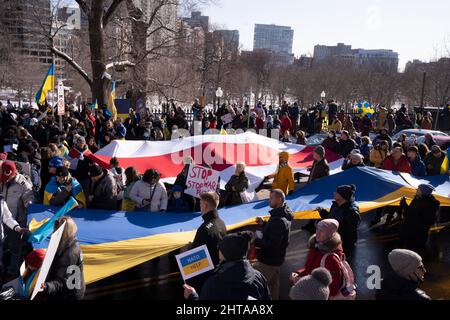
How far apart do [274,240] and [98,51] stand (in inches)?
621

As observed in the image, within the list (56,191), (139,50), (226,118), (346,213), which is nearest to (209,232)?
(346,213)

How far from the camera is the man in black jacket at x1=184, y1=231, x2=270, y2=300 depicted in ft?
11.1

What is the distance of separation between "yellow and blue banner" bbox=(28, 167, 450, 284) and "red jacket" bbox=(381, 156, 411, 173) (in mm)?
330

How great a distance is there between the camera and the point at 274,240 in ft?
16.2

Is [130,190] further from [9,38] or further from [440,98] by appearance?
[440,98]

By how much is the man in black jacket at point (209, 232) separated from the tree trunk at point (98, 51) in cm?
1503

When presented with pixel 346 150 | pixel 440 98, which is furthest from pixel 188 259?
pixel 440 98

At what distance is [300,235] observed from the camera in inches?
331

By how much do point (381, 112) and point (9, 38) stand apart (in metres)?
25.8

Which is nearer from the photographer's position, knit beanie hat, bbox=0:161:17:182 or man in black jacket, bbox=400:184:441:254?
knit beanie hat, bbox=0:161:17:182

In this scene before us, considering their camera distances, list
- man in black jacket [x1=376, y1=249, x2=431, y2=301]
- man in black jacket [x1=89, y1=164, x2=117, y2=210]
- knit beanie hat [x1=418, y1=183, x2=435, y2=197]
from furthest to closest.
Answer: man in black jacket [x1=89, y1=164, x2=117, y2=210], knit beanie hat [x1=418, y1=183, x2=435, y2=197], man in black jacket [x1=376, y1=249, x2=431, y2=301]

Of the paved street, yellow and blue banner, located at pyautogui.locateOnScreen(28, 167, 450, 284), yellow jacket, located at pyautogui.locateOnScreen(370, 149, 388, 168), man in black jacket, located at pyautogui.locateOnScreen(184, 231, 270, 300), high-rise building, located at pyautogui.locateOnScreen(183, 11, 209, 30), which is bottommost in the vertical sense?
the paved street

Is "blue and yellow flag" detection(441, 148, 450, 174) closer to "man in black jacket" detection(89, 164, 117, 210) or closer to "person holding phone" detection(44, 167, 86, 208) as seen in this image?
"man in black jacket" detection(89, 164, 117, 210)

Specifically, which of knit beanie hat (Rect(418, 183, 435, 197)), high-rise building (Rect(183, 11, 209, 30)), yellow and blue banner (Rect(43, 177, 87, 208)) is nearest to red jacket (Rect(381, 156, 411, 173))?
knit beanie hat (Rect(418, 183, 435, 197))
